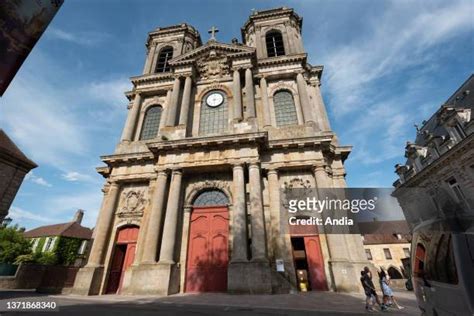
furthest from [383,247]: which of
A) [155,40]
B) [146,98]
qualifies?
[155,40]

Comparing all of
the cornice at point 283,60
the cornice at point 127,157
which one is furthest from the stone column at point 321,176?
the cornice at point 127,157

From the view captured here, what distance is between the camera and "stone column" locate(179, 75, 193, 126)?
15398 millimetres

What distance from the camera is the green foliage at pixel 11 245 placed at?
88.9 ft

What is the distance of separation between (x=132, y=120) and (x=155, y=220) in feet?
29.7

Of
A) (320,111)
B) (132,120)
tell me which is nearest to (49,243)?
(132,120)

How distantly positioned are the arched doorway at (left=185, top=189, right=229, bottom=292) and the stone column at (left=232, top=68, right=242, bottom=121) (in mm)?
5078

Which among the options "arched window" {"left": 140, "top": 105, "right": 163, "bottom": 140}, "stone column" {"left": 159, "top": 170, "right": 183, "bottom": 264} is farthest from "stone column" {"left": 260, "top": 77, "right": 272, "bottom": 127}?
"arched window" {"left": 140, "top": 105, "right": 163, "bottom": 140}

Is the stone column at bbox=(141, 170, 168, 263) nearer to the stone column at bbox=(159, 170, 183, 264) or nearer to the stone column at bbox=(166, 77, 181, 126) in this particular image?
the stone column at bbox=(159, 170, 183, 264)

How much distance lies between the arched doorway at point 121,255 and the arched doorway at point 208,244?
12.3 feet

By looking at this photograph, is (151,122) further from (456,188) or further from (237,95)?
(456,188)

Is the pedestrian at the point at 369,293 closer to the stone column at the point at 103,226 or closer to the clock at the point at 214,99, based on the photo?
the stone column at the point at 103,226

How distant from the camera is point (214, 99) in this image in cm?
1692

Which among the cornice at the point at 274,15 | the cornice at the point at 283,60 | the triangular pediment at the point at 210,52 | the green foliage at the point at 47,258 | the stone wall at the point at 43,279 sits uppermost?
the cornice at the point at 274,15

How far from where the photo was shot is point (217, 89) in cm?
1730
